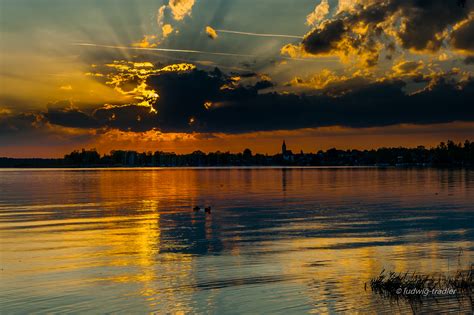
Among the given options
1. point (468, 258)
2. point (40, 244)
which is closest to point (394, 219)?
point (468, 258)

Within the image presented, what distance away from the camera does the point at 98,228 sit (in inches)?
2047

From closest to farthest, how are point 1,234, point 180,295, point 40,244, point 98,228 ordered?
point 180,295 < point 40,244 < point 1,234 < point 98,228

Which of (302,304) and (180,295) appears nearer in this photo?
(302,304)

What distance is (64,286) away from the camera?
27422 mm

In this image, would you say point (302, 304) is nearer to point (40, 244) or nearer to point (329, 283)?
point (329, 283)

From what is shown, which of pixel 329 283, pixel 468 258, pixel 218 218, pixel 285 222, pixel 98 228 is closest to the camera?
pixel 329 283

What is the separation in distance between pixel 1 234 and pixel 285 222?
85.3 feet

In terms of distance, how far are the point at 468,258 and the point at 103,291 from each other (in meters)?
21.2

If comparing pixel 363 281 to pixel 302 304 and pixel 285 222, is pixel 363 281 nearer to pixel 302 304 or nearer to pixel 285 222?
pixel 302 304

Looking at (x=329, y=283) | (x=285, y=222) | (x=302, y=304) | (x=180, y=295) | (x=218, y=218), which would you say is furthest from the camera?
(x=218, y=218)

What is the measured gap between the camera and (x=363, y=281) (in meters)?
27.2

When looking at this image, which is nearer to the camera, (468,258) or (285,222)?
(468,258)

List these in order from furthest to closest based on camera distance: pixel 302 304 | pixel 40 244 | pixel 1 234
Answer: pixel 1 234
pixel 40 244
pixel 302 304

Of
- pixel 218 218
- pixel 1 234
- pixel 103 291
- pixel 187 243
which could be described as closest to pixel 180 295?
pixel 103 291
